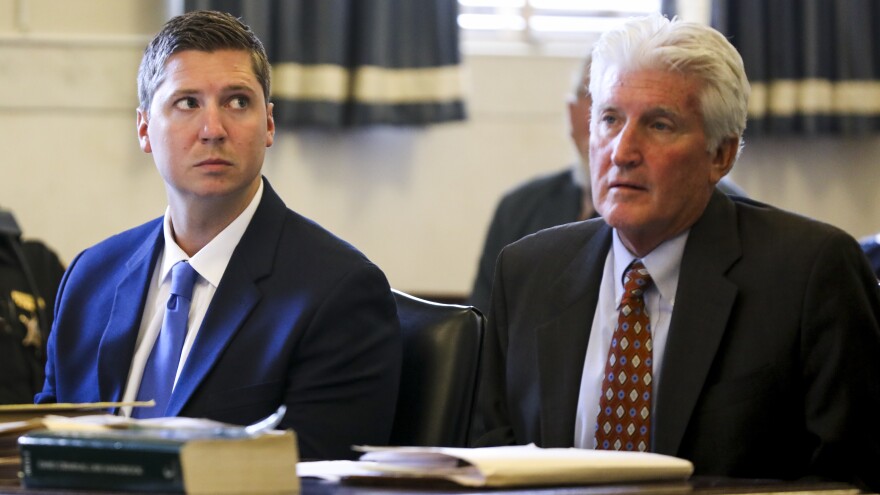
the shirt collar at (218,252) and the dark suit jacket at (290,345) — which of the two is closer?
the dark suit jacket at (290,345)

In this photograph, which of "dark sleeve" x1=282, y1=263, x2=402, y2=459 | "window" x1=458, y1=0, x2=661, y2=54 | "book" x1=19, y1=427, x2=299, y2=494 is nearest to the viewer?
"book" x1=19, y1=427, x2=299, y2=494

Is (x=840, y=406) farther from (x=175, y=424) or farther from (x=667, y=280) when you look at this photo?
(x=175, y=424)

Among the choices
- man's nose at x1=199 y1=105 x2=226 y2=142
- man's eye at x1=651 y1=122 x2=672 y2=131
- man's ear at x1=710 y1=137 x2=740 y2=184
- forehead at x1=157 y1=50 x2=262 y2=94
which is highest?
forehead at x1=157 y1=50 x2=262 y2=94

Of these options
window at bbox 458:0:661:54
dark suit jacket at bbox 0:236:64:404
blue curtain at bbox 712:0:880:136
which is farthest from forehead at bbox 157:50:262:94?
blue curtain at bbox 712:0:880:136

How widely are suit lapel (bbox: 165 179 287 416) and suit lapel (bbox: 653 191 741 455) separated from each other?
0.68 m

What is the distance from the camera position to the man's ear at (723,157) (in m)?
2.17

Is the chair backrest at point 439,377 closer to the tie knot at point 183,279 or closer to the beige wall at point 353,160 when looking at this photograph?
the tie knot at point 183,279

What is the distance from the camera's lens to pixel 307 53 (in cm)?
440

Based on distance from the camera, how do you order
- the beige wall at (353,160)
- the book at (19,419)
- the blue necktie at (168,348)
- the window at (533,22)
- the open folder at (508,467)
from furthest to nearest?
the window at (533,22)
the beige wall at (353,160)
the blue necktie at (168,348)
the book at (19,419)
the open folder at (508,467)

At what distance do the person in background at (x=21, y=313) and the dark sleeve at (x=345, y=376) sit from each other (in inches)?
59.0

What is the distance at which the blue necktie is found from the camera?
213 cm

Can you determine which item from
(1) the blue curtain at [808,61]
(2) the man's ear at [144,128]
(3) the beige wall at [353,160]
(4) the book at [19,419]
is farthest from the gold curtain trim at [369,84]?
(4) the book at [19,419]

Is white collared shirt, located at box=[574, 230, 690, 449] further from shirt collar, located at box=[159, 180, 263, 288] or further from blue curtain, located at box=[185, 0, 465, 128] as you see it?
blue curtain, located at box=[185, 0, 465, 128]

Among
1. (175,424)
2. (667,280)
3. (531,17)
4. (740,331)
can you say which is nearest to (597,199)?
(667,280)
